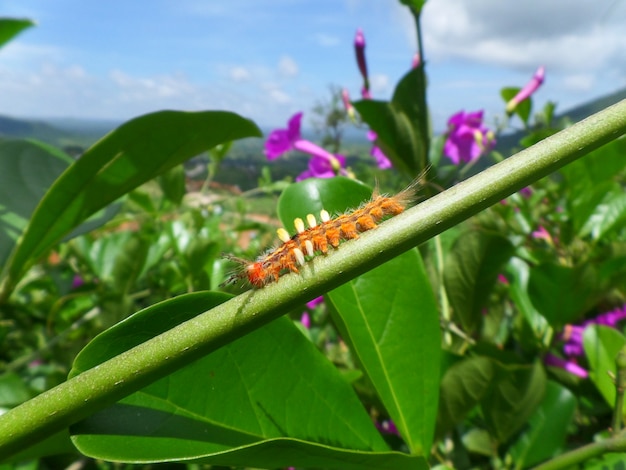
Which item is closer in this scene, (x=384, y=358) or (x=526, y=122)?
(x=384, y=358)

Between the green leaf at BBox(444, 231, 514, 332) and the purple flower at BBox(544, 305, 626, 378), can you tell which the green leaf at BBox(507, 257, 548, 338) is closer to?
the purple flower at BBox(544, 305, 626, 378)

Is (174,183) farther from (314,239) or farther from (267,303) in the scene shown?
(267,303)

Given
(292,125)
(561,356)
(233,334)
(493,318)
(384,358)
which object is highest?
(292,125)

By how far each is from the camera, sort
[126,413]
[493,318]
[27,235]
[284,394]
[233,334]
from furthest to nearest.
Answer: [493,318] → [27,235] → [284,394] → [126,413] → [233,334]

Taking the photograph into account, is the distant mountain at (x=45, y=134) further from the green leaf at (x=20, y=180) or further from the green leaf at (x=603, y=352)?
the green leaf at (x=603, y=352)

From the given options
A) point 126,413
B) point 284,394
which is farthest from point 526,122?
point 126,413

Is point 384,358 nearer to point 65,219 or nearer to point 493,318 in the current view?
point 65,219

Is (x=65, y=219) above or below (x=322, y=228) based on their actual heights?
above

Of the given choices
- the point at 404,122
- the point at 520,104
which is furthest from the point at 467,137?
the point at 404,122
